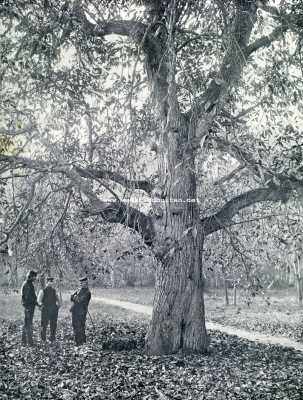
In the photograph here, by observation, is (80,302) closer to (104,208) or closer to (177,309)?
(177,309)

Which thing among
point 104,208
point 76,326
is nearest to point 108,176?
point 104,208

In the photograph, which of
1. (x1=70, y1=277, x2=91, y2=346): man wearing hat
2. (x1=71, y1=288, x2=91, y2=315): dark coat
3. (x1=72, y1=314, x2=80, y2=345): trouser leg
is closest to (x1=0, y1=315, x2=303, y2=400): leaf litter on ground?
(x1=72, y1=314, x2=80, y2=345): trouser leg

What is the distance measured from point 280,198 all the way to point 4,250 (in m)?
5.88

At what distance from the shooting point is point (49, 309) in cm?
1262

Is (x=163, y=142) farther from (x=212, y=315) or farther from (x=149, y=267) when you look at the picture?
(x=149, y=267)

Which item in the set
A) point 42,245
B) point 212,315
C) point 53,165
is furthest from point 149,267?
point 53,165

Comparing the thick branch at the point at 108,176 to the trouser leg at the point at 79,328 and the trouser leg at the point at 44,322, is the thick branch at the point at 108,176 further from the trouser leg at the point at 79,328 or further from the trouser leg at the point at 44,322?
the trouser leg at the point at 44,322

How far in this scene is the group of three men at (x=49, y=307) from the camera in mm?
11805

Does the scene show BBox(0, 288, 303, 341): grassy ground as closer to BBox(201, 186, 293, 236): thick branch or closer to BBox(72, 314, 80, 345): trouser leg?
BBox(72, 314, 80, 345): trouser leg

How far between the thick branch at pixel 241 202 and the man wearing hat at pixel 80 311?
162 inches

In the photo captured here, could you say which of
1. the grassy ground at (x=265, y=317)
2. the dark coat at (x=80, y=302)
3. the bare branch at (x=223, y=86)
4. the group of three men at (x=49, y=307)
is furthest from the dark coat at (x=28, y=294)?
the bare branch at (x=223, y=86)

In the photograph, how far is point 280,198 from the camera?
9.89 metres

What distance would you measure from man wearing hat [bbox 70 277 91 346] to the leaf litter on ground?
1.38ft

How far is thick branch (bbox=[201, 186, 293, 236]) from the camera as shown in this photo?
9852mm
